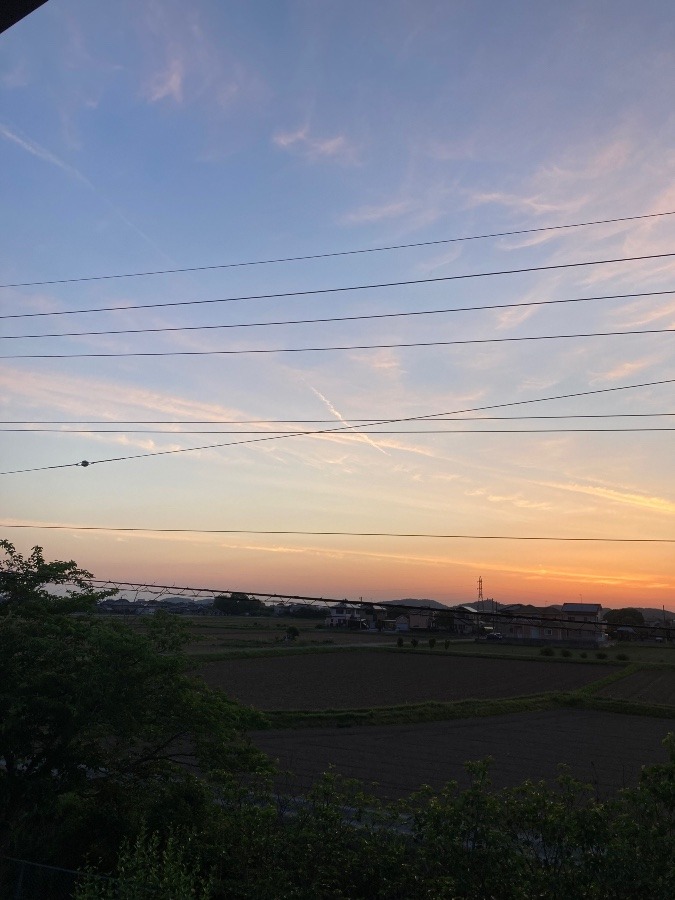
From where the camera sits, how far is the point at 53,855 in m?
12.1

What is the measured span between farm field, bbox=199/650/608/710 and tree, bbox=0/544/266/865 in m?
27.7

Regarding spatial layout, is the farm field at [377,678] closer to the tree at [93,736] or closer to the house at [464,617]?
the house at [464,617]

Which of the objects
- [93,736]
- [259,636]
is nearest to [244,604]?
[93,736]

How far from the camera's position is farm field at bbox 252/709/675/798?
25.4 m

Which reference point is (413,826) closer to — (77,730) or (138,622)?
(77,730)

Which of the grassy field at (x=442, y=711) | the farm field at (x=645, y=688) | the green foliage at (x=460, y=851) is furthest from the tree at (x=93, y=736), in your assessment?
the farm field at (x=645, y=688)

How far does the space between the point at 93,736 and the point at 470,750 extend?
23.1 m

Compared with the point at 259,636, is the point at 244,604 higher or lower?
higher

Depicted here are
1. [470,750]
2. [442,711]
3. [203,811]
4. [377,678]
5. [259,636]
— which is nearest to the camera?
[203,811]

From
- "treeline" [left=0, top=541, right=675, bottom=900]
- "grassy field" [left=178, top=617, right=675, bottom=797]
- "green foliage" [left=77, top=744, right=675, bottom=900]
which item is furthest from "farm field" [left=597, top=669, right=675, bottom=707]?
"green foliage" [left=77, top=744, right=675, bottom=900]

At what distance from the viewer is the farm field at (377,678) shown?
1813 inches

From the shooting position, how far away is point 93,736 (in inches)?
480

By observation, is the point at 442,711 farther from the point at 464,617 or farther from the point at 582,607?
the point at 582,607

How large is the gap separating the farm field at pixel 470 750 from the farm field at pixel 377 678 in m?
7.10
